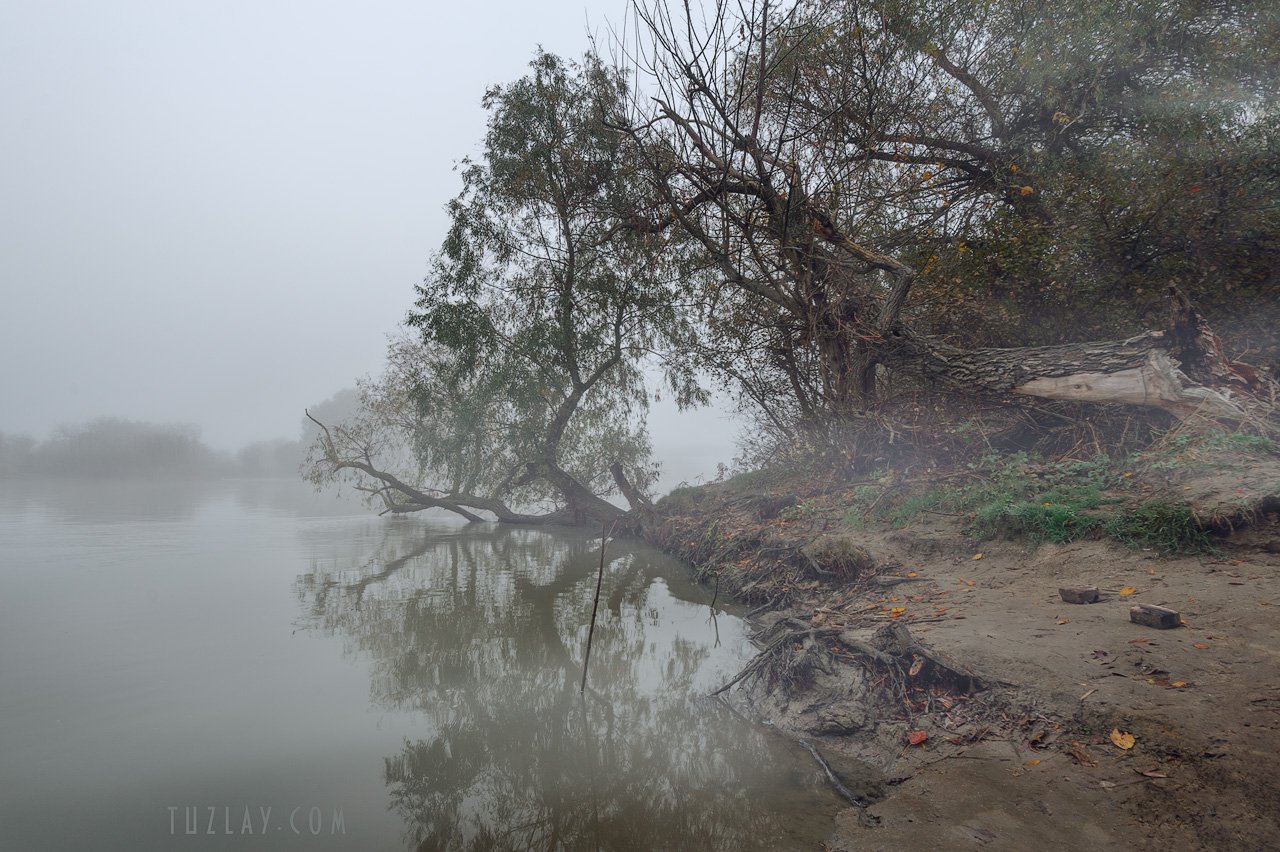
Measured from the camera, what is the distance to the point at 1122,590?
399 centimetres

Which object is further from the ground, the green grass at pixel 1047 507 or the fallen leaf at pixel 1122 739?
the green grass at pixel 1047 507

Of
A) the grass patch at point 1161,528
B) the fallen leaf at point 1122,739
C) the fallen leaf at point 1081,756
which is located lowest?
the fallen leaf at point 1081,756

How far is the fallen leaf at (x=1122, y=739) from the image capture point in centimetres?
256

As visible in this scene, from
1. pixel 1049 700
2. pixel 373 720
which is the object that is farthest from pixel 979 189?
pixel 373 720

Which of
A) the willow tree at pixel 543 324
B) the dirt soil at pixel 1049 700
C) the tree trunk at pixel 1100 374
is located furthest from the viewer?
the willow tree at pixel 543 324

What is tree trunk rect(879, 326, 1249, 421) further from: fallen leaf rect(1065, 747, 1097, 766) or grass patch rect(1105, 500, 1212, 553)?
fallen leaf rect(1065, 747, 1097, 766)

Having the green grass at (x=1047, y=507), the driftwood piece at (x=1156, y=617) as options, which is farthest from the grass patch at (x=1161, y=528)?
the driftwood piece at (x=1156, y=617)

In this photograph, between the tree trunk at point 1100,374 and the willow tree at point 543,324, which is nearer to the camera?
the tree trunk at point 1100,374

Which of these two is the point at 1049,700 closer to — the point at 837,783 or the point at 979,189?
the point at 837,783

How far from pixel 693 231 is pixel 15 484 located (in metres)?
34.6

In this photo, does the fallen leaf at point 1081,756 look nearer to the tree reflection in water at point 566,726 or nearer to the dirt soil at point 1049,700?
the dirt soil at point 1049,700

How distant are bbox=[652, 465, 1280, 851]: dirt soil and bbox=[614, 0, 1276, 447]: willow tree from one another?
8.62ft

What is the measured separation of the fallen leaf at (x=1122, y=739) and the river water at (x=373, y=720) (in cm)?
123

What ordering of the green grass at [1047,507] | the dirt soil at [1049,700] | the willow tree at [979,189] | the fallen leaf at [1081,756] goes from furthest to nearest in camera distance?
the willow tree at [979,189] < the green grass at [1047,507] < the fallen leaf at [1081,756] < the dirt soil at [1049,700]
